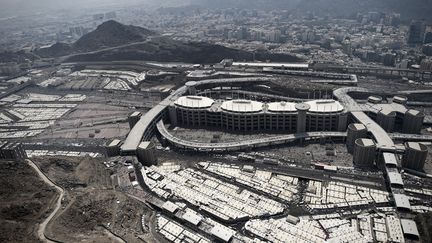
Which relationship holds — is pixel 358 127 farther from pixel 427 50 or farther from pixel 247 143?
pixel 427 50

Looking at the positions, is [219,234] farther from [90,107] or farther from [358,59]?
[358,59]

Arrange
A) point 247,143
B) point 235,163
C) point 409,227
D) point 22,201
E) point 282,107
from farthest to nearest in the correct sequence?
point 282,107 → point 247,143 → point 235,163 → point 22,201 → point 409,227

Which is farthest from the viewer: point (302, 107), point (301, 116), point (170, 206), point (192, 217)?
point (301, 116)

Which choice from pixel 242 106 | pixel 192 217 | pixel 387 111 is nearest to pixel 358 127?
pixel 387 111

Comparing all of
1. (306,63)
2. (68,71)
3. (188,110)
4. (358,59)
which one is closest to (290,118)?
(188,110)

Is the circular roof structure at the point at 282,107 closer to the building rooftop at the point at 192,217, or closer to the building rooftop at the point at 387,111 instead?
the building rooftop at the point at 387,111

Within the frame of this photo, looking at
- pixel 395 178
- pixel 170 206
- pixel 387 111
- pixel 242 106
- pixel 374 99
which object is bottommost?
pixel 170 206

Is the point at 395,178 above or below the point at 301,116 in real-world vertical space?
below

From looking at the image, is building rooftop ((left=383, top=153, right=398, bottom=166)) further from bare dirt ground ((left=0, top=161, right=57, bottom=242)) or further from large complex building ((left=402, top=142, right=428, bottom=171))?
bare dirt ground ((left=0, top=161, right=57, bottom=242))
